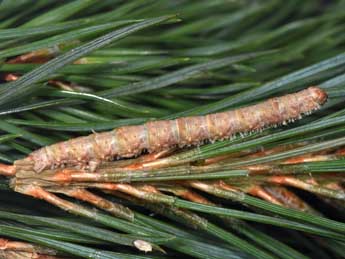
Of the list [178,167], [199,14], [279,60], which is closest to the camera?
[178,167]

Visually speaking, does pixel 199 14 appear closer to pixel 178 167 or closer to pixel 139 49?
pixel 139 49

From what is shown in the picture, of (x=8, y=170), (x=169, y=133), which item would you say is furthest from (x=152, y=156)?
(x=8, y=170)

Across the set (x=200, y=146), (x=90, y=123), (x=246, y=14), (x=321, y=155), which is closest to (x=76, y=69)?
(x=90, y=123)

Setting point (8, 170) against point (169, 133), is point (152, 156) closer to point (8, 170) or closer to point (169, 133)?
point (169, 133)

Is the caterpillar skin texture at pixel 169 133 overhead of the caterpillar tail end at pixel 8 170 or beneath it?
overhead

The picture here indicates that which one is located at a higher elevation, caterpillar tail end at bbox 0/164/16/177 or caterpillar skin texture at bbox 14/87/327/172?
caterpillar skin texture at bbox 14/87/327/172
